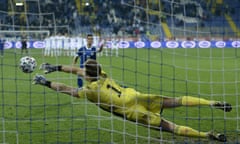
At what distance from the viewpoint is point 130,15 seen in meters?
31.0

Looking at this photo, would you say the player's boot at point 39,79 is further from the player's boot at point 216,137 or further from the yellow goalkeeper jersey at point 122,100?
the player's boot at point 216,137

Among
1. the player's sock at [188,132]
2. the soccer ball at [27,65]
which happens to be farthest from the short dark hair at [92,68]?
the player's sock at [188,132]

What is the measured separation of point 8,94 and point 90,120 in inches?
198

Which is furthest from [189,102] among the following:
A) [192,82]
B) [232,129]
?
[192,82]

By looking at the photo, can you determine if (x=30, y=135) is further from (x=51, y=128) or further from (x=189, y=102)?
(x=189, y=102)

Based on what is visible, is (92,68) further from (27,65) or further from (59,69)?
(27,65)

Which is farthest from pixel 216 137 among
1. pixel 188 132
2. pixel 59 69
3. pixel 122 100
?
pixel 59 69

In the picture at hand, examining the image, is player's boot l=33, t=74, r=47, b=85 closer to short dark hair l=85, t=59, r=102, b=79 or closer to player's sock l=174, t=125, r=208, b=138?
short dark hair l=85, t=59, r=102, b=79

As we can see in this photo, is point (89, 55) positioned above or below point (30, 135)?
above

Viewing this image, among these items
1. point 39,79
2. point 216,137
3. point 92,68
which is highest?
point 92,68

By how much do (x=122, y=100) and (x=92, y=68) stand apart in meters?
0.79

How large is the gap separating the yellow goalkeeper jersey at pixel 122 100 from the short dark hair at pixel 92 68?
0.46 feet

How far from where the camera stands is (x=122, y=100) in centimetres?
802

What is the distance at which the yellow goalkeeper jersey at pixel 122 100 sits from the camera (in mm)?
7934
